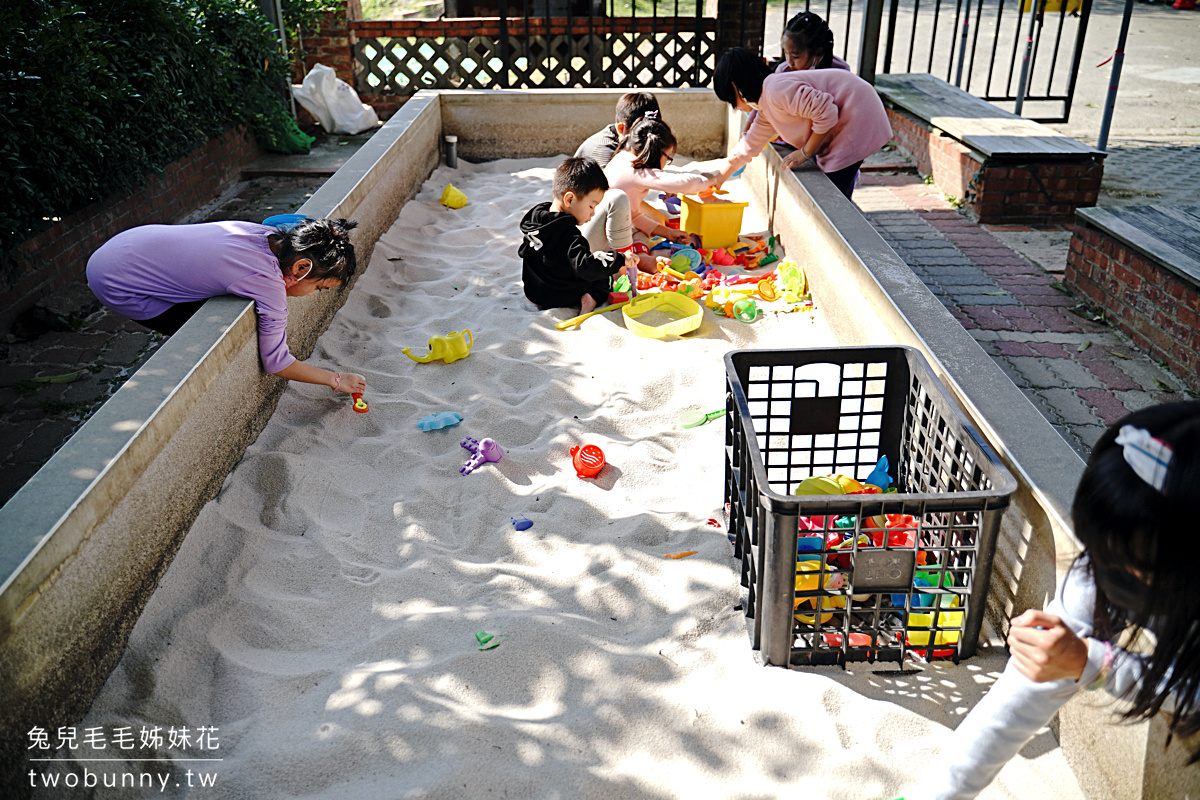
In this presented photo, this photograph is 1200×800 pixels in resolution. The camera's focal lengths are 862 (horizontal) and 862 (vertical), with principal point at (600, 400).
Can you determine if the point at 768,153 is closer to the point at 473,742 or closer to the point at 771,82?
the point at 771,82

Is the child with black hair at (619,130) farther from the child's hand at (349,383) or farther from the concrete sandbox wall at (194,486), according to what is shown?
the child's hand at (349,383)

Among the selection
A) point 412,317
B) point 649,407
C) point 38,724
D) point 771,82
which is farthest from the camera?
point 771,82

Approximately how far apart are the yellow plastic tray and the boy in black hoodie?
24 centimetres

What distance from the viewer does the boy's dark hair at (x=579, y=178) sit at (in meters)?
4.51

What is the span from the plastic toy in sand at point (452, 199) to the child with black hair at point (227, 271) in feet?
8.86

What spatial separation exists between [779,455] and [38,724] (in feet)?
7.77

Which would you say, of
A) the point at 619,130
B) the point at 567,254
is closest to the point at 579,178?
the point at 567,254

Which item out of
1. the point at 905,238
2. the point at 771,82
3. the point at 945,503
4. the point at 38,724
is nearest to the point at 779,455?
Result: the point at 945,503

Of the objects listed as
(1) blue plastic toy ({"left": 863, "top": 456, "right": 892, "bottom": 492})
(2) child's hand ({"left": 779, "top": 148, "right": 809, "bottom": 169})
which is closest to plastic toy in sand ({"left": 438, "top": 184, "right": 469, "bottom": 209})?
(2) child's hand ({"left": 779, "top": 148, "right": 809, "bottom": 169})

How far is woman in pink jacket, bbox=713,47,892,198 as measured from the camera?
4.95m

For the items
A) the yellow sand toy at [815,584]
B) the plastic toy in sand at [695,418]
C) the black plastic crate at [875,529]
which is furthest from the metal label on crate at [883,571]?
the plastic toy in sand at [695,418]

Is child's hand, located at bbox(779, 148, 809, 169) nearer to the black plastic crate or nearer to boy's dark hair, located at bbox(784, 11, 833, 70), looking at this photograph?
boy's dark hair, located at bbox(784, 11, 833, 70)

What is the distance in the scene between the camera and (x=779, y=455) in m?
3.21

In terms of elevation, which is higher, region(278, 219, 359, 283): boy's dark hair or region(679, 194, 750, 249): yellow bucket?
region(278, 219, 359, 283): boy's dark hair
